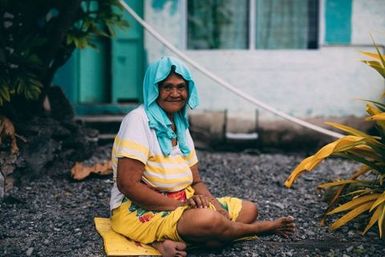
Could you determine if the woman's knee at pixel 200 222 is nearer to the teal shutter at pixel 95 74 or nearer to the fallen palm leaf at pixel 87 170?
the fallen palm leaf at pixel 87 170

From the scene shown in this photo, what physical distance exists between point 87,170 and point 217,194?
1.27 meters

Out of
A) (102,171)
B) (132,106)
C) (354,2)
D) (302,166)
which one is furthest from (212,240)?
(354,2)

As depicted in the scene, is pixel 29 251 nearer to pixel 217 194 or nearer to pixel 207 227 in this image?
pixel 207 227

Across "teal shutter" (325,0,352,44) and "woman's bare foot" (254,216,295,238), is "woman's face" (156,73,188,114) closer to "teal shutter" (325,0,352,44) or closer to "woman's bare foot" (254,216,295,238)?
"woman's bare foot" (254,216,295,238)

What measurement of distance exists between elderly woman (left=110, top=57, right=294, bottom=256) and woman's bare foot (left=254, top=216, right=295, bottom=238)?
11 mm

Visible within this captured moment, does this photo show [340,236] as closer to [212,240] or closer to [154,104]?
[212,240]

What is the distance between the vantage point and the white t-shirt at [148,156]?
3.87 metres

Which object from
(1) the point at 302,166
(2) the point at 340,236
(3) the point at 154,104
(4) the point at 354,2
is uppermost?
(4) the point at 354,2

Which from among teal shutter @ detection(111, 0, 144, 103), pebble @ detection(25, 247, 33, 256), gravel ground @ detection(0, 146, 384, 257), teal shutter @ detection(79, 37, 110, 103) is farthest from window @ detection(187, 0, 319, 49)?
pebble @ detection(25, 247, 33, 256)

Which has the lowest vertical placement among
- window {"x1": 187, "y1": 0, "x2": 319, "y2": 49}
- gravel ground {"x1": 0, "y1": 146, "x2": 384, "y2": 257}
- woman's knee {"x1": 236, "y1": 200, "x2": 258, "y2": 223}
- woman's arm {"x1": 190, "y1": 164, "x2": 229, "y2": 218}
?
gravel ground {"x1": 0, "y1": 146, "x2": 384, "y2": 257}

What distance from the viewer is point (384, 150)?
14.3 ft

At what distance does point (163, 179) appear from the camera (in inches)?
158

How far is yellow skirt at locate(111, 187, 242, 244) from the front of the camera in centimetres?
389

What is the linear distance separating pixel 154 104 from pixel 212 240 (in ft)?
→ 3.08
